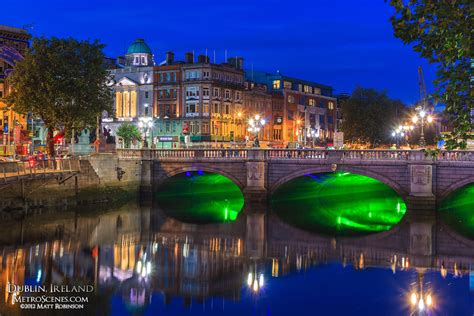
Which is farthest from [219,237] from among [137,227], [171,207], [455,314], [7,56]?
[7,56]

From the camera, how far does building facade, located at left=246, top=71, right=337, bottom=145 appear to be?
124m

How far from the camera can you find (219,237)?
142 ft

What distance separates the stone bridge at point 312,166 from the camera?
4894 centimetres

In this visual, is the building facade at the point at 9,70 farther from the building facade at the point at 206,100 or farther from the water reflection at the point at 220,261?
the water reflection at the point at 220,261

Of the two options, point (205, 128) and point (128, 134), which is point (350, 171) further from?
point (205, 128)

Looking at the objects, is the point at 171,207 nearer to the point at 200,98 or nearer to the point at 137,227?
the point at 137,227

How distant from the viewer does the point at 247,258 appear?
119 feet

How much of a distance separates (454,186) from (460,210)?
30.1ft

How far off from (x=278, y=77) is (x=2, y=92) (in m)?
61.8

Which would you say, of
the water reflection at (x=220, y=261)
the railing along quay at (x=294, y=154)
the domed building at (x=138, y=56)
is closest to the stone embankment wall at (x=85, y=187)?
the railing along quay at (x=294, y=154)

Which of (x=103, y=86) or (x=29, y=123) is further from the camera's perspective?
(x=29, y=123)

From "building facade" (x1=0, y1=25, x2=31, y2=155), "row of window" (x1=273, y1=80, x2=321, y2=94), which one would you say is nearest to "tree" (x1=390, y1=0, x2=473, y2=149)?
"building facade" (x1=0, y1=25, x2=31, y2=155)

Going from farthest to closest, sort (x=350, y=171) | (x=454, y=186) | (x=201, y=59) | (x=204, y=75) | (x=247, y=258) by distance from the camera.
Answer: (x=201, y=59)
(x=204, y=75)
(x=350, y=171)
(x=454, y=186)
(x=247, y=258)

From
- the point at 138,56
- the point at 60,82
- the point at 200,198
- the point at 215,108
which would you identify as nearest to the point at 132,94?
the point at 138,56
